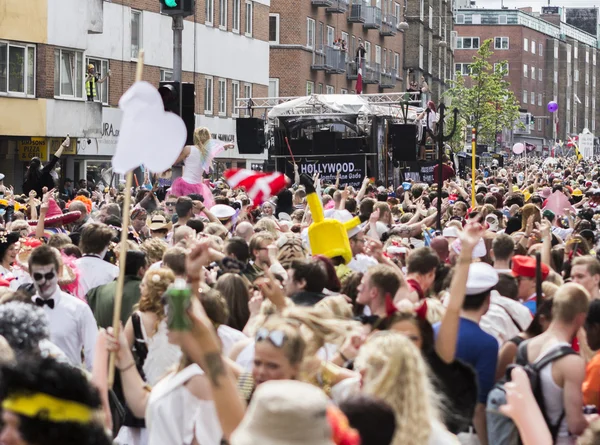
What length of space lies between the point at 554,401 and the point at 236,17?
42.5 metres

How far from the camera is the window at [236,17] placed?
47562 millimetres

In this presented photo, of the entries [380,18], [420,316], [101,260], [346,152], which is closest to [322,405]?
[420,316]

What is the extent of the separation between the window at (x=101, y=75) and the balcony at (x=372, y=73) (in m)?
28.2

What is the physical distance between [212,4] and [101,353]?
1617 inches

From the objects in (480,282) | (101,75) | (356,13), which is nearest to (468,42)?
(356,13)

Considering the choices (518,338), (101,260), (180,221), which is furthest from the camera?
(180,221)

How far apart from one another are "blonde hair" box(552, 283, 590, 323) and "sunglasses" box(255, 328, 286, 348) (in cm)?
232

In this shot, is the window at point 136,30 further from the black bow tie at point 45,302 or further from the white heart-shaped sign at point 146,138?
the white heart-shaped sign at point 146,138

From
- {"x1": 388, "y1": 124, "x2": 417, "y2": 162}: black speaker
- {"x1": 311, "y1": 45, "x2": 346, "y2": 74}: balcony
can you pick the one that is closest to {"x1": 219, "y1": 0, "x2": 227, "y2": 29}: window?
{"x1": 311, "y1": 45, "x2": 346, "y2": 74}: balcony

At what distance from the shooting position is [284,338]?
4.85 metres

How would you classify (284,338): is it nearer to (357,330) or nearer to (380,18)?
(357,330)

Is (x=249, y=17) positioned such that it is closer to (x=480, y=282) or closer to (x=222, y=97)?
(x=222, y=97)

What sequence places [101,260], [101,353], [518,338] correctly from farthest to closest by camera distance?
[101,260], [518,338], [101,353]

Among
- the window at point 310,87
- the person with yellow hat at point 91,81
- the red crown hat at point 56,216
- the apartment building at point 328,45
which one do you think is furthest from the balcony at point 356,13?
the red crown hat at point 56,216
